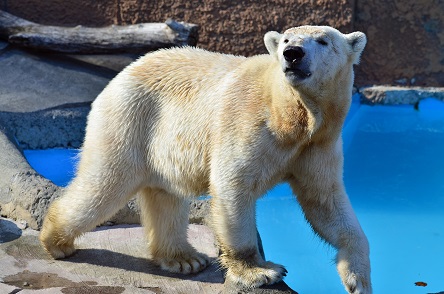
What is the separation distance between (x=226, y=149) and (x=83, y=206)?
786mm

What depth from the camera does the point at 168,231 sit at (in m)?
3.73

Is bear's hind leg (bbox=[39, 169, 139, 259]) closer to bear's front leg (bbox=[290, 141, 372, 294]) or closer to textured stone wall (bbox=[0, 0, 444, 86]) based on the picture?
bear's front leg (bbox=[290, 141, 372, 294])

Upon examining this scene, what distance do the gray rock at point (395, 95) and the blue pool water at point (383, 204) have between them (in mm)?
73

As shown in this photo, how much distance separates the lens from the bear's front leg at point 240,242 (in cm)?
320

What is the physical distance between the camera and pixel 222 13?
8.02 metres

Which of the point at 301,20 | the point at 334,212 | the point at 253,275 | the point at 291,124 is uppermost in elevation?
the point at 301,20

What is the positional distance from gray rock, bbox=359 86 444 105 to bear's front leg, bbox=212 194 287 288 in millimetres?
5076

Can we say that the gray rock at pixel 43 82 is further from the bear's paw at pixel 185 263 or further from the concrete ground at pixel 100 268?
the bear's paw at pixel 185 263

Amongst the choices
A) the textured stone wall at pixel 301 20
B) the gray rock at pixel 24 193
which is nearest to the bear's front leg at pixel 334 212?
the gray rock at pixel 24 193

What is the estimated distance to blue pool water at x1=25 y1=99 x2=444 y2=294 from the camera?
511 centimetres

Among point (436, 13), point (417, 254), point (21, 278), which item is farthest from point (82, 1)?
point (21, 278)

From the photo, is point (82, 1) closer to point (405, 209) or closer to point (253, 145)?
point (405, 209)

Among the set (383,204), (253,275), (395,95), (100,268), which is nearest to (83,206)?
(100,268)

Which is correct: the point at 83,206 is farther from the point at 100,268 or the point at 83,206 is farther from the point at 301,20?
the point at 301,20
